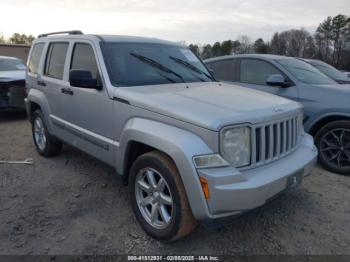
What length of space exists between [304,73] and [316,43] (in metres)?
71.5

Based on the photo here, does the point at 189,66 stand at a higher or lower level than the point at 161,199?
higher

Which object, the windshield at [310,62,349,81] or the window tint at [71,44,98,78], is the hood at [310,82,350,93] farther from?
the window tint at [71,44,98,78]

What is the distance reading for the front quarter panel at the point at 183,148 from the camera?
2.69 meters

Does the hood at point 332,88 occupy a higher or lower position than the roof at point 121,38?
lower

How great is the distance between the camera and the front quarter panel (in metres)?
2.69

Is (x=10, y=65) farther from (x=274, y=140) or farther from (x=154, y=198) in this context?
(x=274, y=140)

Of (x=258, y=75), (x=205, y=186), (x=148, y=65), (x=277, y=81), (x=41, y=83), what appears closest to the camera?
(x=205, y=186)

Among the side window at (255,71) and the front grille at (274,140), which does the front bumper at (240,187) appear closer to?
the front grille at (274,140)

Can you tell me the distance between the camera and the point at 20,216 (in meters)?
3.70

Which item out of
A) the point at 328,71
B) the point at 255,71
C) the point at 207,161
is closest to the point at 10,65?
the point at 255,71

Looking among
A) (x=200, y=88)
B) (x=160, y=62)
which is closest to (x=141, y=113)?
(x=200, y=88)

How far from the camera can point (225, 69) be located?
658 cm

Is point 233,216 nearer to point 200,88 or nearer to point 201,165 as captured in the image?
point 201,165

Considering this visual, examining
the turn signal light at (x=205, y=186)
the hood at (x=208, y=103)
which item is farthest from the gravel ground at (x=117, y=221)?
the hood at (x=208, y=103)
